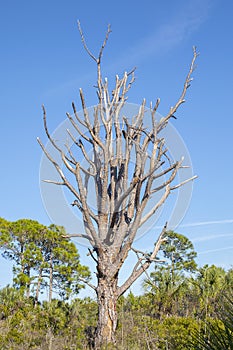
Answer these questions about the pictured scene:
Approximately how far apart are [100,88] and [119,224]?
133 inches

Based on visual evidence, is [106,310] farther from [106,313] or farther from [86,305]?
[86,305]

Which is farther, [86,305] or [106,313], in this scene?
[86,305]

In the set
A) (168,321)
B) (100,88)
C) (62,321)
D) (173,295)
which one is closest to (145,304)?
(173,295)

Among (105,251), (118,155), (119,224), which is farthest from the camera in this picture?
(118,155)

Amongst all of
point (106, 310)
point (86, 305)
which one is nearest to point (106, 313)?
point (106, 310)

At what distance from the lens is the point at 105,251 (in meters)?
8.61

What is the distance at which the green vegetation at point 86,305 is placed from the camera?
7398mm

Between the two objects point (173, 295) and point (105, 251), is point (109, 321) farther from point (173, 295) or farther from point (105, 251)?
point (173, 295)

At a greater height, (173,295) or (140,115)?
(140,115)

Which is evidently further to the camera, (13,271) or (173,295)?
(13,271)

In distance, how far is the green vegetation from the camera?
7.40 metres

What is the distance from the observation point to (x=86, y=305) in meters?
14.1

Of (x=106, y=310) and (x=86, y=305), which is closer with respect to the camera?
(x=106, y=310)

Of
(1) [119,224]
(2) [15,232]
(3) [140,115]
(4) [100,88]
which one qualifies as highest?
(2) [15,232]
